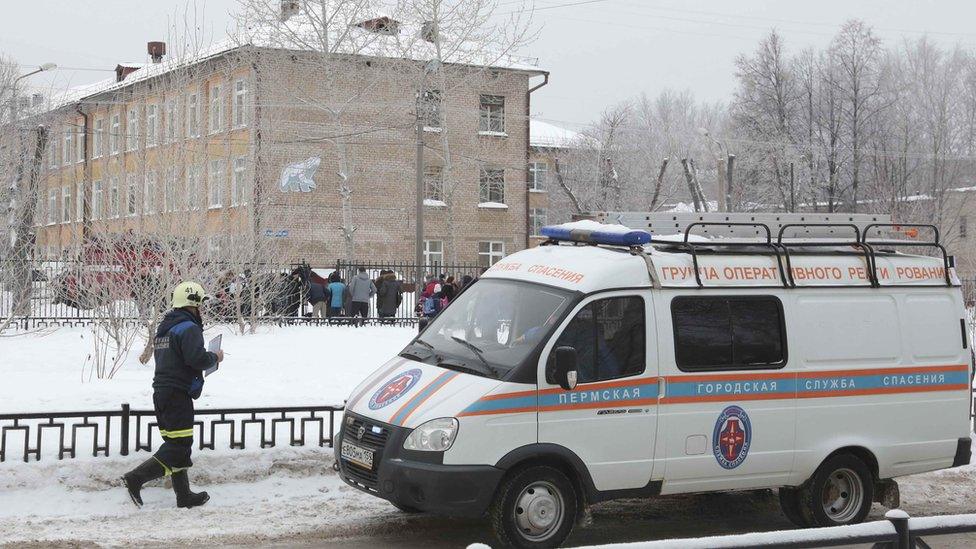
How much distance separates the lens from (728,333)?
8.29 m

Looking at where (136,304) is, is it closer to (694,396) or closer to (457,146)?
(694,396)

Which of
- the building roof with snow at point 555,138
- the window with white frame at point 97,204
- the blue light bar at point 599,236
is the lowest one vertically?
the blue light bar at point 599,236

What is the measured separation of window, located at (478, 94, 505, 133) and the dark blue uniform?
111ft

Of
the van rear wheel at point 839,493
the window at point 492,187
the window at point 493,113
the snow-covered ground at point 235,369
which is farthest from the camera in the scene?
the window at point 492,187

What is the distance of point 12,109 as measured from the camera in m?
29.8

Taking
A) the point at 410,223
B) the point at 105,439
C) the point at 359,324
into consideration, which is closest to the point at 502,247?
the point at 410,223

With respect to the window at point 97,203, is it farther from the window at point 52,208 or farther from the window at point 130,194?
the window at point 52,208

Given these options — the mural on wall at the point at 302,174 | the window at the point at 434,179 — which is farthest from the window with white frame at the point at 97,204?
the window at the point at 434,179

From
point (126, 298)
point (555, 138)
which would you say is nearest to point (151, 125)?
point (126, 298)

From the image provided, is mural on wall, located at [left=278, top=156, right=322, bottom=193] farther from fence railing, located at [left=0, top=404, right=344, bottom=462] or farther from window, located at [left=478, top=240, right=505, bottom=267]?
fence railing, located at [left=0, top=404, right=344, bottom=462]

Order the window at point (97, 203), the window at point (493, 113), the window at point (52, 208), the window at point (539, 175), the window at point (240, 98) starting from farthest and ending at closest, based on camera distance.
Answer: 1. the window at point (539, 175)
2. the window at point (493, 113)
3. the window at point (240, 98)
4. the window at point (52, 208)
5. the window at point (97, 203)

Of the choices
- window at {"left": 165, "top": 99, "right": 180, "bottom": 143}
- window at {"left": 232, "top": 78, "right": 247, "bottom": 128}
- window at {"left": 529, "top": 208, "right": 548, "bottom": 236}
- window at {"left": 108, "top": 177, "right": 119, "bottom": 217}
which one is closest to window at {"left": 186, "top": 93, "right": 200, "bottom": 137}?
window at {"left": 165, "top": 99, "right": 180, "bottom": 143}

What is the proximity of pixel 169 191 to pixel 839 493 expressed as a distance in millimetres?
10873

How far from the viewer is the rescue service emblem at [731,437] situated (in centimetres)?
813
